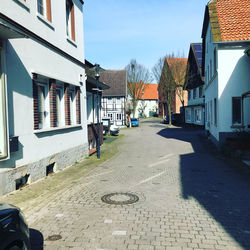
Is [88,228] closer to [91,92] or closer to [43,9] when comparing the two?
[43,9]

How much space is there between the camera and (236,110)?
14.1m

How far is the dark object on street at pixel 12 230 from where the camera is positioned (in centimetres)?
283

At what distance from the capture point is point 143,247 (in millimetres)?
4012

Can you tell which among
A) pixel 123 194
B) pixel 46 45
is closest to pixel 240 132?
pixel 123 194

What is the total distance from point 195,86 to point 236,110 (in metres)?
23.3

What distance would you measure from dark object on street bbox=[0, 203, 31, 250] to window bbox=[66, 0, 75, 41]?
376 inches

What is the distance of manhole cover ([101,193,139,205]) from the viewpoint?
20.3 ft

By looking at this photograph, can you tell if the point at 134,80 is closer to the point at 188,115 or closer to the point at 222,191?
the point at 188,115

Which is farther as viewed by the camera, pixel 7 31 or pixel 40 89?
pixel 40 89

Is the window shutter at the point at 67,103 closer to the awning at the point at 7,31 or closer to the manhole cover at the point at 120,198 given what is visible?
the awning at the point at 7,31

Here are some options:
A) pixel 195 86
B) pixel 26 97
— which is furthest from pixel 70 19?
pixel 195 86

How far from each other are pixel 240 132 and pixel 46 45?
393 inches

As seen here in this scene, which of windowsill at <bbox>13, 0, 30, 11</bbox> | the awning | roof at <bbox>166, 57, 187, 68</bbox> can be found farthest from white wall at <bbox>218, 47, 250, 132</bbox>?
roof at <bbox>166, 57, 187, 68</bbox>

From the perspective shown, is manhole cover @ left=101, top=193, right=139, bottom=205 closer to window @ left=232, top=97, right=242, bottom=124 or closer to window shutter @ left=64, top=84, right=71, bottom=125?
window shutter @ left=64, top=84, right=71, bottom=125
